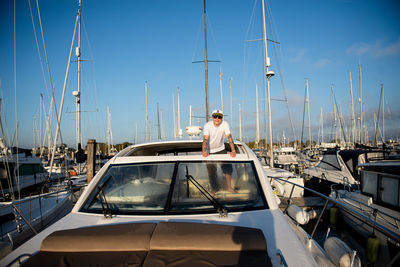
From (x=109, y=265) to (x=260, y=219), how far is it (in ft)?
4.74

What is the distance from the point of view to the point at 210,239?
68.2 inches

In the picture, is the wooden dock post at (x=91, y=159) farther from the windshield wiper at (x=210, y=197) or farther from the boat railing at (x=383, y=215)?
the boat railing at (x=383, y=215)

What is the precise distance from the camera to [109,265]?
1573 millimetres

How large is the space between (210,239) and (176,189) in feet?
3.33

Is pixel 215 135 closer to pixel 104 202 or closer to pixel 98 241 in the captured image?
pixel 104 202

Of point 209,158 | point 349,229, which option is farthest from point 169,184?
point 349,229

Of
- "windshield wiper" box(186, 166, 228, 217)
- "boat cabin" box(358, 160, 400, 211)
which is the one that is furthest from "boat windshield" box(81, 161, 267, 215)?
"boat cabin" box(358, 160, 400, 211)

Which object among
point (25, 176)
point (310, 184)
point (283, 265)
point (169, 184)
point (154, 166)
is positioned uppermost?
point (154, 166)

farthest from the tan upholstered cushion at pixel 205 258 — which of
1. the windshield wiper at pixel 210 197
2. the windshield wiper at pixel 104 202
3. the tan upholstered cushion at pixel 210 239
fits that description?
the windshield wiper at pixel 104 202

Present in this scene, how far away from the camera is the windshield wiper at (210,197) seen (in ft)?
7.73

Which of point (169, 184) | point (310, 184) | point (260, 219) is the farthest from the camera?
point (310, 184)

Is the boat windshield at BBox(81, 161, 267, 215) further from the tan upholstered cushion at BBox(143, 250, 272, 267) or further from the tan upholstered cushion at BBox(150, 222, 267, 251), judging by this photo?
the tan upholstered cushion at BBox(143, 250, 272, 267)

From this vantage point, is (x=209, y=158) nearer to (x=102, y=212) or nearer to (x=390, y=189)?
(x=102, y=212)

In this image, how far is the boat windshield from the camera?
2.53 metres
